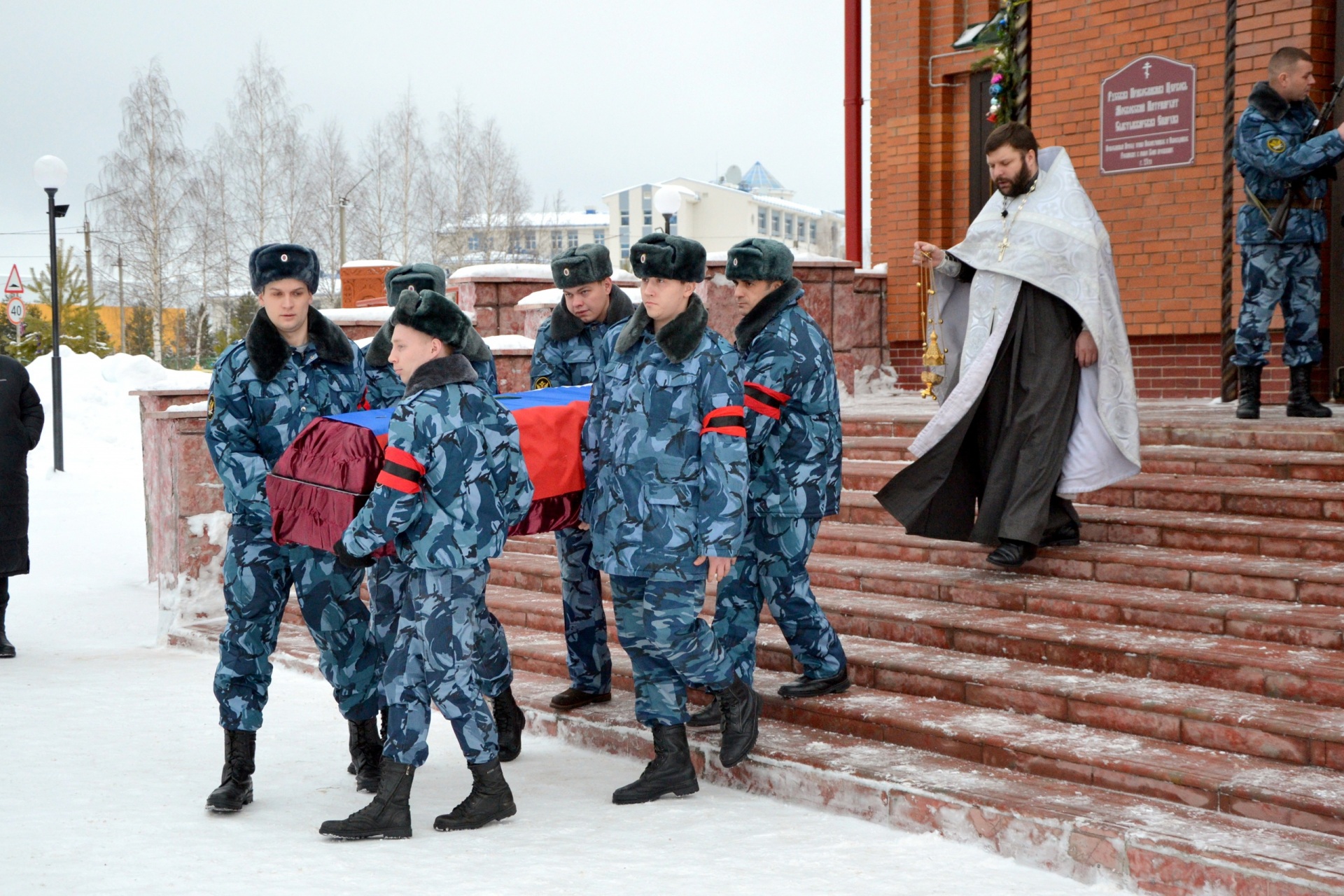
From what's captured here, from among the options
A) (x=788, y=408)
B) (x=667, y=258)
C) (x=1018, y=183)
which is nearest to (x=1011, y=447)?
(x=1018, y=183)

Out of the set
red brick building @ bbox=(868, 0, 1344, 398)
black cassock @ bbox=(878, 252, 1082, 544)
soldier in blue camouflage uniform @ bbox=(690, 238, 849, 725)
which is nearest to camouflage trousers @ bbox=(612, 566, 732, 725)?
soldier in blue camouflage uniform @ bbox=(690, 238, 849, 725)

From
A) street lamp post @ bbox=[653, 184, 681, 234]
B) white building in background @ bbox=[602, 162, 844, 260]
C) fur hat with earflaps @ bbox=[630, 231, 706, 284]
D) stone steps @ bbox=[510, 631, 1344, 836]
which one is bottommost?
stone steps @ bbox=[510, 631, 1344, 836]

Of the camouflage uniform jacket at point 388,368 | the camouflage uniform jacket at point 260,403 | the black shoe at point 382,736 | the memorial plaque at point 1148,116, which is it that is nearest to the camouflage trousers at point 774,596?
the camouflage uniform jacket at point 388,368

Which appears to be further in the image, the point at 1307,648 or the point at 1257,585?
the point at 1257,585

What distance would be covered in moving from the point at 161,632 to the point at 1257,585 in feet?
19.9

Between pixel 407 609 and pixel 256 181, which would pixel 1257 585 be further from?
pixel 256 181

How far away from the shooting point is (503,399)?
494cm

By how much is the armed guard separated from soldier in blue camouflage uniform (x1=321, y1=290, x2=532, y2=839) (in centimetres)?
12

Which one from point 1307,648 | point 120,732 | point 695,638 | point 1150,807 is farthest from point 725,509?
point 120,732

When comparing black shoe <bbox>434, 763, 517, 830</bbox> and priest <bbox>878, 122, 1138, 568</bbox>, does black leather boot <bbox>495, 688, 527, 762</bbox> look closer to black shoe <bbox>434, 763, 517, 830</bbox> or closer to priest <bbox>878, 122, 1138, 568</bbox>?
black shoe <bbox>434, 763, 517, 830</bbox>

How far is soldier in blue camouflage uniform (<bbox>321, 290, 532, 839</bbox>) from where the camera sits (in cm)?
414

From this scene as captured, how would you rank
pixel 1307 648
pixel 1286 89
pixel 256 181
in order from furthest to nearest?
1. pixel 256 181
2. pixel 1286 89
3. pixel 1307 648

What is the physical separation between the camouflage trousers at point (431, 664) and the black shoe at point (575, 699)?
1.19 meters

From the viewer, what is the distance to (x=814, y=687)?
5137 mm
